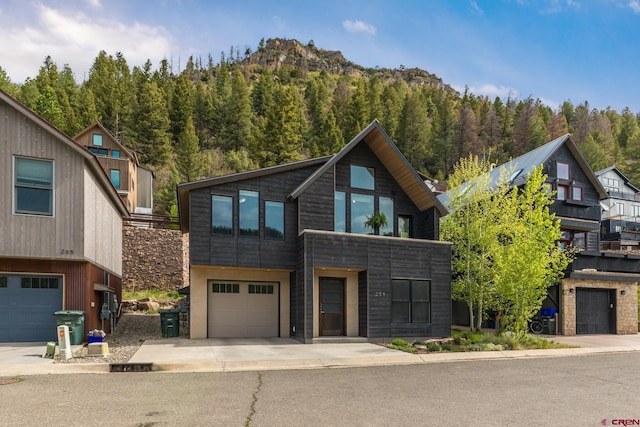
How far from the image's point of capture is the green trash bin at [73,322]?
13.4 m

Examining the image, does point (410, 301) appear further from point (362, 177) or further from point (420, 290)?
point (362, 177)

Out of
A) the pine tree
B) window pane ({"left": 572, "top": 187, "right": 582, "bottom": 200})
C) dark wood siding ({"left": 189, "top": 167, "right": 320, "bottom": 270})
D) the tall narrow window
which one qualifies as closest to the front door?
dark wood siding ({"left": 189, "top": 167, "right": 320, "bottom": 270})

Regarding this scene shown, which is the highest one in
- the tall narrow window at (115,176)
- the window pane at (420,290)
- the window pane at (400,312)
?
the tall narrow window at (115,176)

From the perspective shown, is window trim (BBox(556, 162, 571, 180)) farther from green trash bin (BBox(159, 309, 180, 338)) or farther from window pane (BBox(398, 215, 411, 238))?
green trash bin (BBox(159, 309, 180, 338))


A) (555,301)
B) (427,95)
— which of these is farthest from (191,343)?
(427,95)

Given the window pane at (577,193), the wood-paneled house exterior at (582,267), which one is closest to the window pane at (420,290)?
the wood-paneled house exterior at (582,267)

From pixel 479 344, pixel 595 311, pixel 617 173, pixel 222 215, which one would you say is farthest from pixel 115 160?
pixel 617 173

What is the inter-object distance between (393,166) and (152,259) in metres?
17.6

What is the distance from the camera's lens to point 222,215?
16.8 metres

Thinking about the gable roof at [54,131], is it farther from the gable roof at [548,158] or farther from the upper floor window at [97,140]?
the upper floor window at [97,140]

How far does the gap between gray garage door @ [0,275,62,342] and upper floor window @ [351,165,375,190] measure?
11.4 meters

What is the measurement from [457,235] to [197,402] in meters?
15.4

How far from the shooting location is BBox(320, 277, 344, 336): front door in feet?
57.7

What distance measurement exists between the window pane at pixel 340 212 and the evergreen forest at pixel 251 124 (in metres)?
23.4
